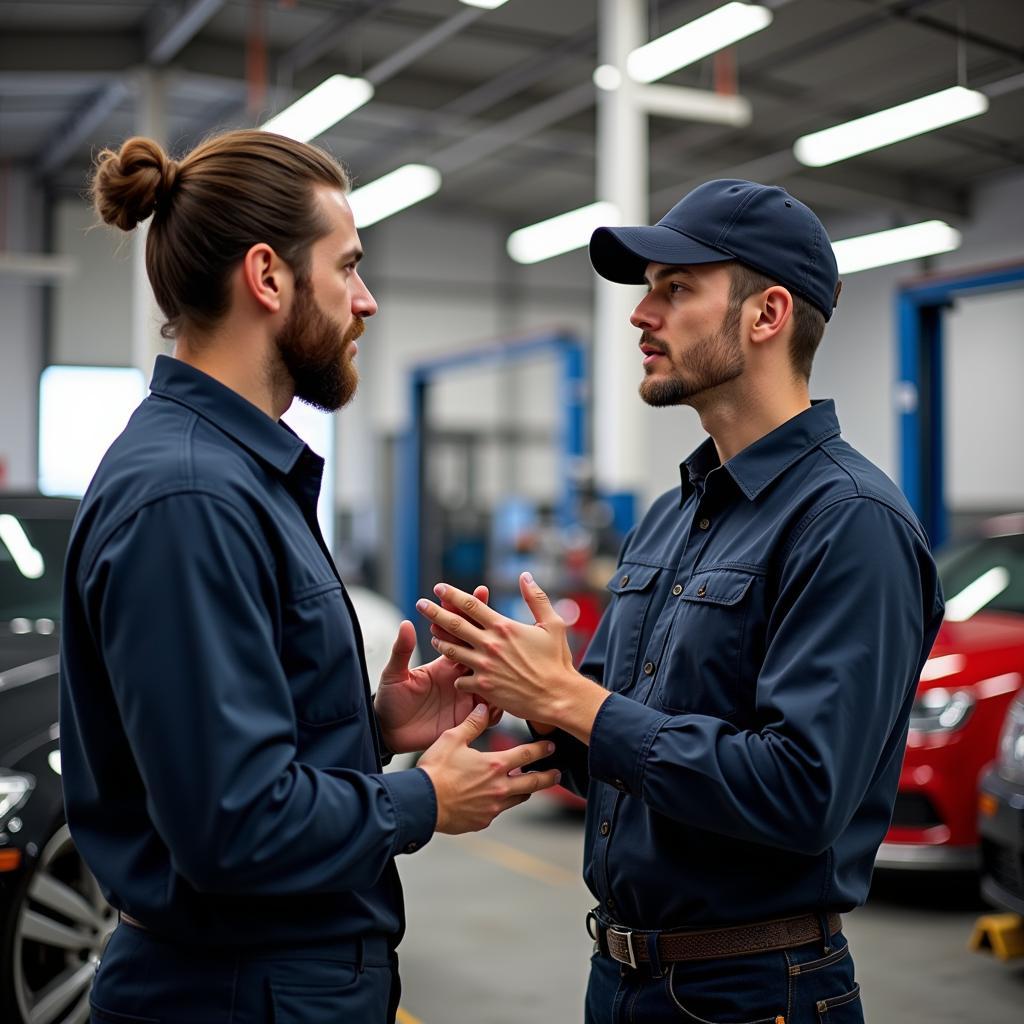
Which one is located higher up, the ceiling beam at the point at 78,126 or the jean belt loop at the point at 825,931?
the ceiling beam at the point at 78,126

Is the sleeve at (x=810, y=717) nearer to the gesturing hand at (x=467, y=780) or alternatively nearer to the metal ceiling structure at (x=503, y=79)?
the gesturing hand at (x=467, y=780)

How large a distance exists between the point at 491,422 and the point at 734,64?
831 centimetres

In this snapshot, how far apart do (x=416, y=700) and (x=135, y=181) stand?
32.6 inches

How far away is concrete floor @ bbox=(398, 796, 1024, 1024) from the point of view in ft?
12.4

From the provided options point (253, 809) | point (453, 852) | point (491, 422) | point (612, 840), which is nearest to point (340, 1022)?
point (253, 809)

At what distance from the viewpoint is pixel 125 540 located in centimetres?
126

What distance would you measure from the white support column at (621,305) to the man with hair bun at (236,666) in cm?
643

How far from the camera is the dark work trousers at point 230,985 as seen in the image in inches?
52.7

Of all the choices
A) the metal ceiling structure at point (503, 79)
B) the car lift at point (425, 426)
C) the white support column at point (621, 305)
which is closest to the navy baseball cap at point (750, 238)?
the white support column at point (621, 305)

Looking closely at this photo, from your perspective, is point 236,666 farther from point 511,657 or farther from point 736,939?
point 736,939

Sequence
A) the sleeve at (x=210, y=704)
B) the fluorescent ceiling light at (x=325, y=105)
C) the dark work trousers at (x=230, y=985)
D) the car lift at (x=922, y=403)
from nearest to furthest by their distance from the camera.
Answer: the sleeve at (x=210, y=704), the dark work trousers at (x=230, y=985), the car lift at (x=922, y=403), the fluorescent ceiling light at (x=325, y=105)

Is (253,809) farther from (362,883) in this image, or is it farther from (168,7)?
(168,7)

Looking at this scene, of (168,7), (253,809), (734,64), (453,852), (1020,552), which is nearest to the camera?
(253,809)

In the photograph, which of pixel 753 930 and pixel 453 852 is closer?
pixel 753 930
